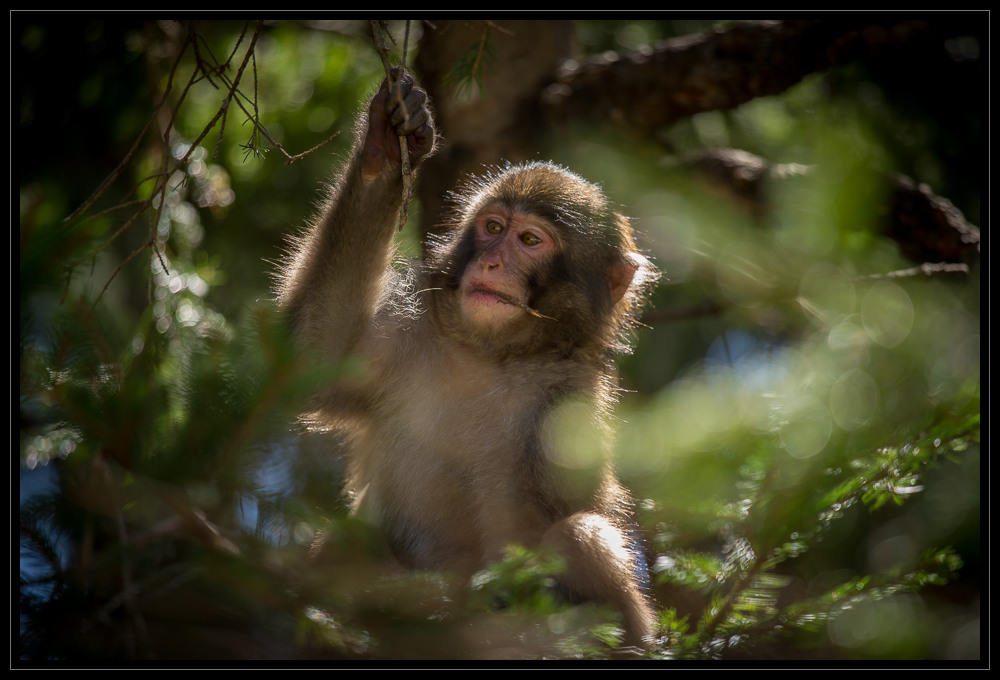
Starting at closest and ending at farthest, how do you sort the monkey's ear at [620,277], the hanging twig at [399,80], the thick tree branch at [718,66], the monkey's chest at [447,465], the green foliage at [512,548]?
the green foliage at [512,548] < the hanging twig at [399,80] < the monkey's chest at [447,465] < the monkey's ear at [620,277] < the thick tree branch at [718,66]

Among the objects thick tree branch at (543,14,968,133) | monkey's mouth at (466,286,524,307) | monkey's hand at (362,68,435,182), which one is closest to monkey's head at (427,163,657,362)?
monkey's mouth at (466,286,524,307)

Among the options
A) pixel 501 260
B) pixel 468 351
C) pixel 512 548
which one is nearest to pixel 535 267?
A: pixel 501 260

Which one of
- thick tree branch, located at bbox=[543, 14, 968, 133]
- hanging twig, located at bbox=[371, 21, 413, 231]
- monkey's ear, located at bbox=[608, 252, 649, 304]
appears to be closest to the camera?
hanging twig, located at bbox=[371, 21, 413, 231]

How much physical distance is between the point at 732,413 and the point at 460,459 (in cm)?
203

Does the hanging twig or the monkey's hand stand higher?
the monkey's hand

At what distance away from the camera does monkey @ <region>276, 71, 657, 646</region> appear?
326cm

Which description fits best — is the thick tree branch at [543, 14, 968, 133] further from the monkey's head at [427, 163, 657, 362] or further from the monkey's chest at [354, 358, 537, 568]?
the monkey's chest at [354, 358, 537, 568]

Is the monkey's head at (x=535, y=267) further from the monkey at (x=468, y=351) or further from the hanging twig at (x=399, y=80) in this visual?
the hanging twig at (x=399, y=80)

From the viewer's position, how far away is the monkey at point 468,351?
3.26 m

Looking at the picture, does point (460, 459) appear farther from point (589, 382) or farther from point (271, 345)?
point (271, 345)

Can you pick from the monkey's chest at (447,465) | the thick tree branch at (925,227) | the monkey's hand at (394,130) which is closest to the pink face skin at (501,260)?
the monkey's chest at (447,465)

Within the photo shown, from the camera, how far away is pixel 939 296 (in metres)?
1.72

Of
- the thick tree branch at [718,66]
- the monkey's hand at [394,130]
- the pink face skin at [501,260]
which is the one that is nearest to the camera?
the monkey's hand at [394,130]

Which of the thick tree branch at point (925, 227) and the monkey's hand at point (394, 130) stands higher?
the thick tree branch at point (925, 227)
